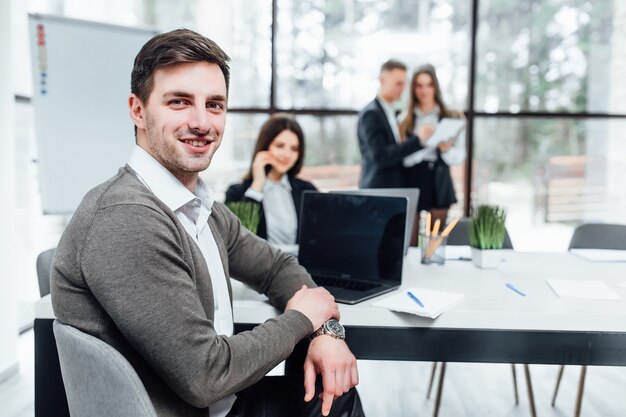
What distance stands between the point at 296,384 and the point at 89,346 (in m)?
0.65

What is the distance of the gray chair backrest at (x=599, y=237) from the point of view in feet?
8.30

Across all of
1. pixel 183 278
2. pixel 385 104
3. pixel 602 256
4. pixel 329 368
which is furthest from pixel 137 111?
pixel 385 104

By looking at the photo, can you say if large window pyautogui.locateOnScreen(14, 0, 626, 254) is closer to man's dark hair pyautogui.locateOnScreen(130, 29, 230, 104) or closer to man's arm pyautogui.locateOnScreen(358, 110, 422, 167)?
man's arm pyautogui.locateOnScreen(358, 110, 422, 167)

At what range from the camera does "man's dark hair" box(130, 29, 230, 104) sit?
1.12 metres

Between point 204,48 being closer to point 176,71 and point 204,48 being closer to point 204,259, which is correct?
point 176,71

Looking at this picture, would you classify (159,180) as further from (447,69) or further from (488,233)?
(447,69)

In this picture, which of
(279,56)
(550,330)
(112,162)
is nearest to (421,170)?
(279,56)

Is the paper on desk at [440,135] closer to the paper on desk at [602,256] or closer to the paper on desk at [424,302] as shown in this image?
the paper on desk at [602,256]

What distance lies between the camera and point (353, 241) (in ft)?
5.53

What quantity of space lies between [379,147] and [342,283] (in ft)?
5.84

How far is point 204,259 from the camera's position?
1134mm

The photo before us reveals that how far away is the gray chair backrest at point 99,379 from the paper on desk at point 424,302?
0.70m

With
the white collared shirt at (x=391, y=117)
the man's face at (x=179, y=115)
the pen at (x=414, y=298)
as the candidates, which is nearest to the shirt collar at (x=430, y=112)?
the white collared shirt at (x=391, y=117)

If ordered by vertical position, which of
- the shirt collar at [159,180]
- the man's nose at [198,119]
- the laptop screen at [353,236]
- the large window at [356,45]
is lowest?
the laptop screen at [353,236]
